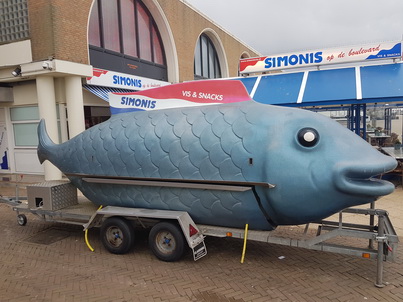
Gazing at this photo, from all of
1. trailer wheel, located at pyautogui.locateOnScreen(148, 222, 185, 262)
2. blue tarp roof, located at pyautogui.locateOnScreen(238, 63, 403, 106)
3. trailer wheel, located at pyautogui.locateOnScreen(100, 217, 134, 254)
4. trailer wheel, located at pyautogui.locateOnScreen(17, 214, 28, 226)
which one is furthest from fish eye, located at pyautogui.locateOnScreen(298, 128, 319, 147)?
blue tarp roof, located at pyautogui.locateOnScreen(238, 63, 403, 106)

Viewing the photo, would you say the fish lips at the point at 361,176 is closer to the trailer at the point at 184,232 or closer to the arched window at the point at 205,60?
the trailer at the point at 184,232

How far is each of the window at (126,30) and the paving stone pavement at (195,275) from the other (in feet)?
30.5

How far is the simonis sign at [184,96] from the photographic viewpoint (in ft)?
16.5

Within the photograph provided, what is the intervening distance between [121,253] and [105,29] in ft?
34.4

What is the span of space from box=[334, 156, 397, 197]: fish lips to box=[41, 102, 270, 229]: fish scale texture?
1.08 metres

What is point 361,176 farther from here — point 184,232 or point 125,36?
point 125,36

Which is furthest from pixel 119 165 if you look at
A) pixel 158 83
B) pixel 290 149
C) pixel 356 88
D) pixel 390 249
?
pixel 158 83

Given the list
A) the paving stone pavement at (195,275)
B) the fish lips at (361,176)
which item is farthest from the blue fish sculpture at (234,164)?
the paving stone pavement at (195,275)

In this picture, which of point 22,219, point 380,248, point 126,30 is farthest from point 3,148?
point 380,248

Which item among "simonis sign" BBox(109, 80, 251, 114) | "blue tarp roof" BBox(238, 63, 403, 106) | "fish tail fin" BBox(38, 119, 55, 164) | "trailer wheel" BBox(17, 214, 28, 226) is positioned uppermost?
"blue tarp roof" BBox(238, 63, 403, 106)

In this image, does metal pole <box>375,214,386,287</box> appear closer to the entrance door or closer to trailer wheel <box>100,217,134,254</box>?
trailer wheel <box>100,217,134,254</box>

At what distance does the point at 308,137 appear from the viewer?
13.3 ft

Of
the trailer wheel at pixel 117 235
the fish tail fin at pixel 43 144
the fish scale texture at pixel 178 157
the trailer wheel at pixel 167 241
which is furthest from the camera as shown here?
the fish tail fin at pixel 43 144

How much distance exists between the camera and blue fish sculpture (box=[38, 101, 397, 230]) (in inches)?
159
